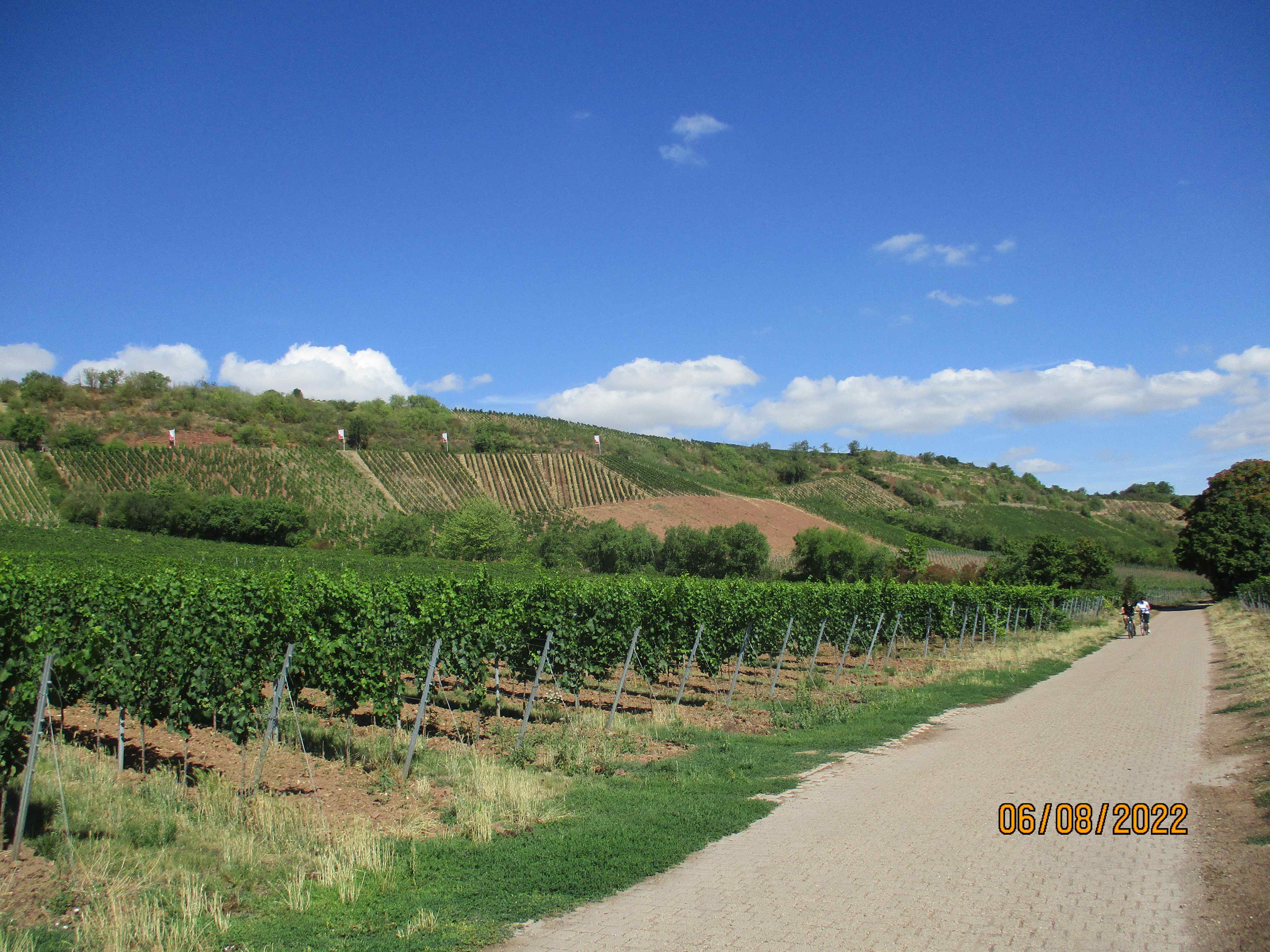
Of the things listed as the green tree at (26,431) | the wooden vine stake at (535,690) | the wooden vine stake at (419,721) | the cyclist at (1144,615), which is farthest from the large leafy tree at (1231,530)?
the green tree at (26,431)

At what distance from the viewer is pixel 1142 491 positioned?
183m

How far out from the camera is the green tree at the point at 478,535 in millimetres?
63781

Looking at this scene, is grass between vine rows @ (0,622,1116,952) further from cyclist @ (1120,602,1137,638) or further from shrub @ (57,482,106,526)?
shrub @ (57,482,106,526)

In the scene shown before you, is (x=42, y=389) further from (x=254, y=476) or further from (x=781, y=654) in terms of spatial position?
(x=781, y=654)

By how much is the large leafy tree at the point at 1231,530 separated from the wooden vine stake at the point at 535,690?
64.6 metres

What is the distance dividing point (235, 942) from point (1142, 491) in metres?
219

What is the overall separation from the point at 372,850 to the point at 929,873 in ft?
16.1

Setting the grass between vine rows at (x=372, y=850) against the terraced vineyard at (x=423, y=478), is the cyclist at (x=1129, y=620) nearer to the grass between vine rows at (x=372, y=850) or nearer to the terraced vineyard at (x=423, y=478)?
the grass between vine rows at (x=372, y=850)

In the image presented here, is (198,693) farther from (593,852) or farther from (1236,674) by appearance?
(1236,674)

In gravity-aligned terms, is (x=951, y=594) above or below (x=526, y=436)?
below

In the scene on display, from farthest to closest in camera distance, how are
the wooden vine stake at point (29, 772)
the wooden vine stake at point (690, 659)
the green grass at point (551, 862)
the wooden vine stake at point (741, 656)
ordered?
the wooden vine stake at point (741, 656) < the wooden vine stake at point (690, 659) < the wooden vine stake at point (29, 772) < the green grass at point (551, 862)

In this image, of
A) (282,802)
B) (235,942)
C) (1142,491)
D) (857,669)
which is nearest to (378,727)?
(282,802)

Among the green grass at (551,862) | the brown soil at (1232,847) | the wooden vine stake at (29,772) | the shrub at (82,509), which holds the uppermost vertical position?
the shrub at (82,509)
